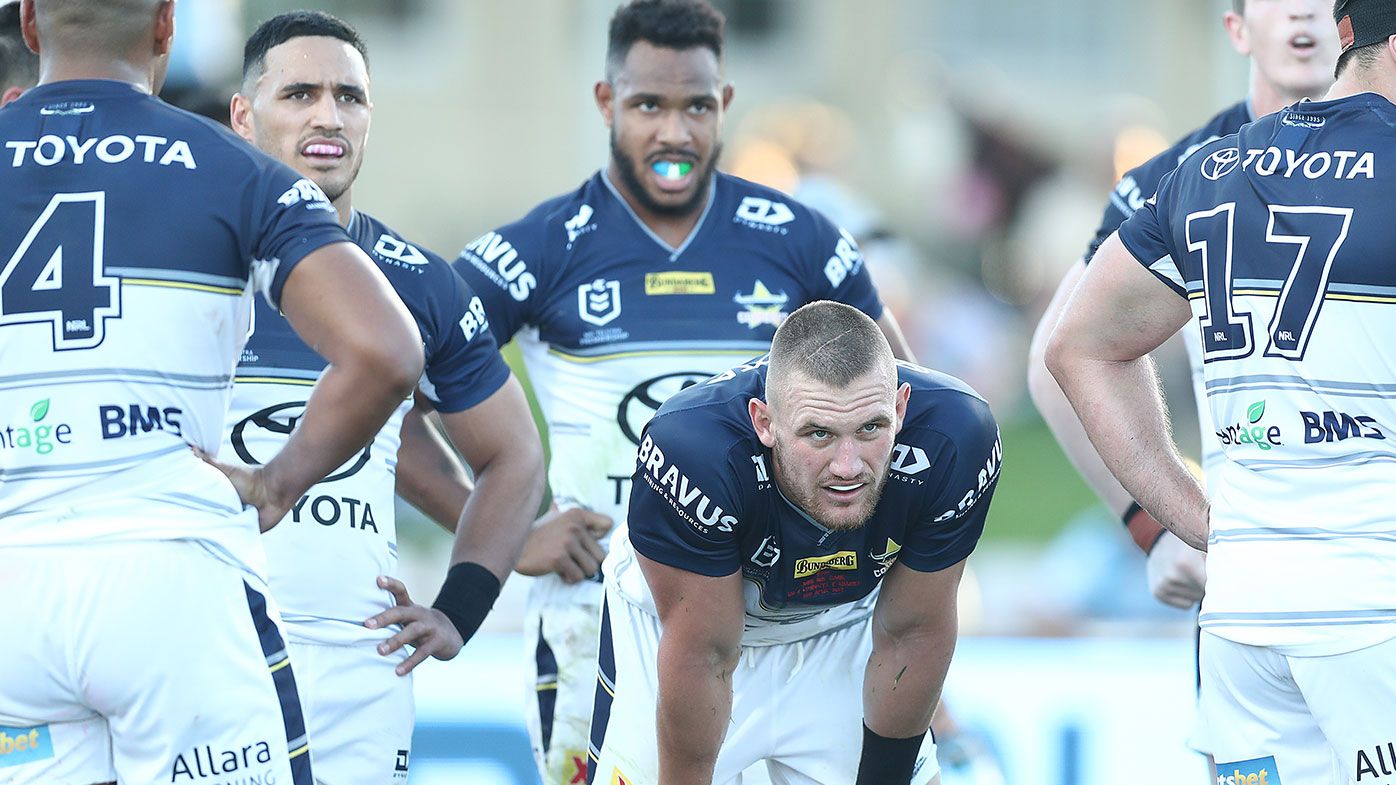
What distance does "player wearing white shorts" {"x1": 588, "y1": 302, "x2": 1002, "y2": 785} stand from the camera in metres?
3.89

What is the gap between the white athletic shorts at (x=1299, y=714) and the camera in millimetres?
3312

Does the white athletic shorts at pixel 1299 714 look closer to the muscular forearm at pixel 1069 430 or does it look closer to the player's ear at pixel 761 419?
the player's ear at pixel 761 419

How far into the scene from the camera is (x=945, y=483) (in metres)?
4.05

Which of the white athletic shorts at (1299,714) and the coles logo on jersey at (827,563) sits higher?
the coles logo on jersey at (827,563)

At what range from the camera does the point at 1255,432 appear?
3.52m

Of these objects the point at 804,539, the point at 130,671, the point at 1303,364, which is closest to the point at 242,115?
the point at 804,539

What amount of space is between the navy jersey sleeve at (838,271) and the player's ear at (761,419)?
4.70 feet

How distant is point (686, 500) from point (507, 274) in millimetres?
1599

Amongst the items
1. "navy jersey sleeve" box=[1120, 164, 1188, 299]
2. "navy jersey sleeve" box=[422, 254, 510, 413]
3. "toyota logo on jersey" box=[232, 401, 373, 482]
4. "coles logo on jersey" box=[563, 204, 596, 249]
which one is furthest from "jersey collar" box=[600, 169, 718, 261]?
"navy jersey sleeve" box=[1120, 164, 1188, 299]

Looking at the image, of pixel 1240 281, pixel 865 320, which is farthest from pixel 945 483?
pixel 1240 281

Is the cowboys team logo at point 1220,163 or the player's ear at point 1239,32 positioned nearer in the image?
the cowboys team logo at point 1220,163

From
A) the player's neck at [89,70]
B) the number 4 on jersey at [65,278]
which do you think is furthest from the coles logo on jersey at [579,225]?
the number 4 on jersey at [65,278]

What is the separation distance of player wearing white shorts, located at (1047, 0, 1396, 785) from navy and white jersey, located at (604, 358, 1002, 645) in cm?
61

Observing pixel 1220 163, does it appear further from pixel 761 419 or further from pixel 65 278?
pixel 65 278
